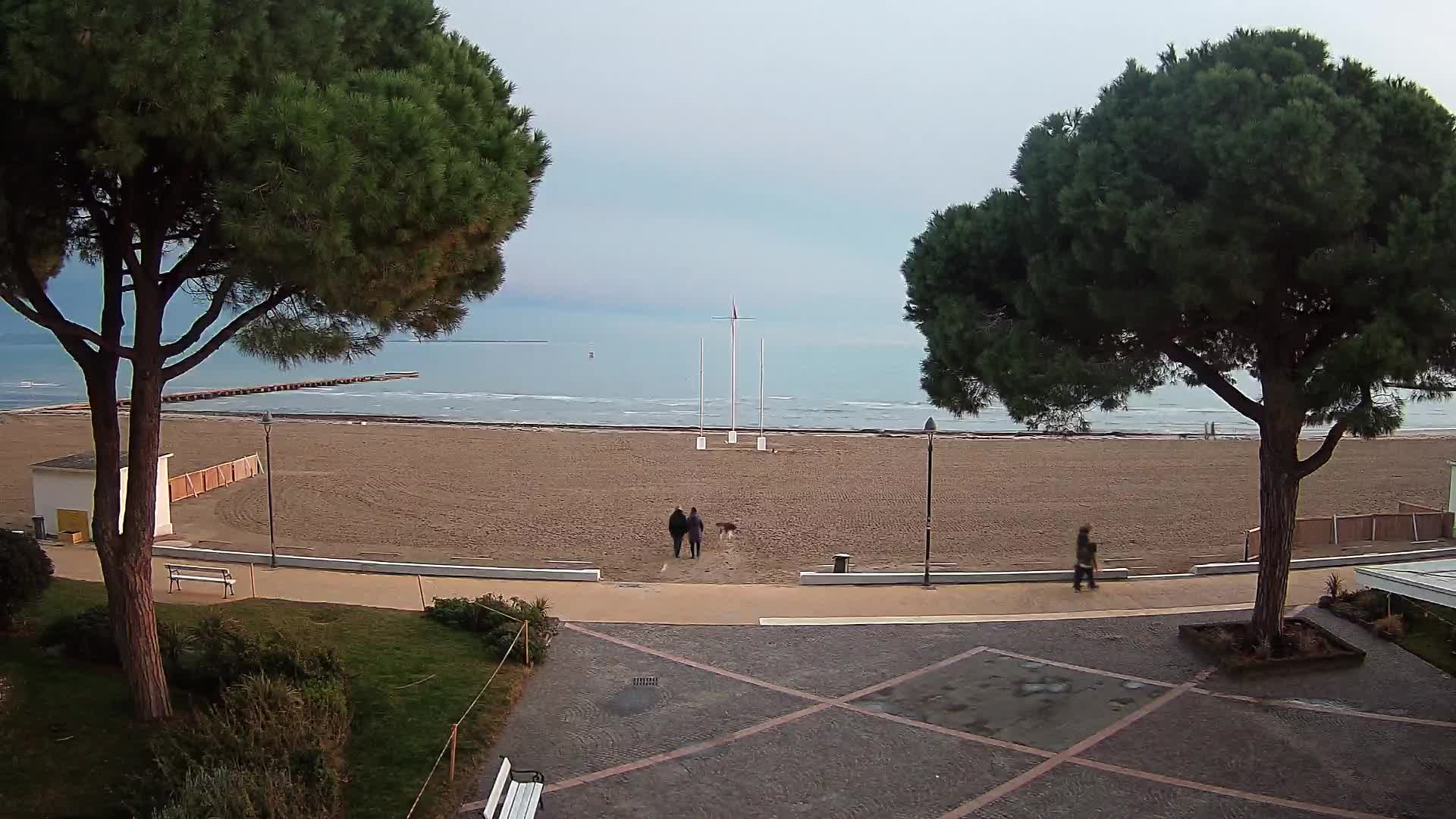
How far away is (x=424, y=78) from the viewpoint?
25.5 feet

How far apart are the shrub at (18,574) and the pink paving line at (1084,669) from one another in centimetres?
1084

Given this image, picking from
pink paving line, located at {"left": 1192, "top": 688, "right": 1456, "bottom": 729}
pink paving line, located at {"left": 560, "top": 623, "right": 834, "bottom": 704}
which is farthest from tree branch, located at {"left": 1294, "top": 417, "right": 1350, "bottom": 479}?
pink paving line, located at {"left": 560, "top": 623, "right": 834, "bottom": 704}

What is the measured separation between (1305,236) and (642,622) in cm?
932

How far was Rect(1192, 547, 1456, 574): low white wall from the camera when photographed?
16.7 m

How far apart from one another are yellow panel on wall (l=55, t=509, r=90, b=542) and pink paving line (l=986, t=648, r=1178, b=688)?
17134 millimetres

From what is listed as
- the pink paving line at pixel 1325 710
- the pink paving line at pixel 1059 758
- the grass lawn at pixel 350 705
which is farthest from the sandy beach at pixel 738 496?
the pink paving line at pixel 1325 710

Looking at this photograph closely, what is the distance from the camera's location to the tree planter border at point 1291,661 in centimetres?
1094

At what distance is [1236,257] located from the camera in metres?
9.25

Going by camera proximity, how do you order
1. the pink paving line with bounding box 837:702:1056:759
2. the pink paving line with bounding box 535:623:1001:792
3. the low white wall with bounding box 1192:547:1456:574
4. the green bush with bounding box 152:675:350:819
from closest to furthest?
the green bush with bounding box 152:675:350:819 < the pink paving line with bounding box 535:623:1001:792 < the pink paving line with bounding box 837:702:1056:759 < the low white wall with bounding box 1192:547:1456:574

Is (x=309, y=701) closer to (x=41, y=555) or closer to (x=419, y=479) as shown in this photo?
(x=41, y=555)

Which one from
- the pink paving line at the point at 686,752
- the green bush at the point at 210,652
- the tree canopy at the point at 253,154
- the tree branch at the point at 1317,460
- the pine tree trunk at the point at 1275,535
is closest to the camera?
the tree canopy at the point at 253,154

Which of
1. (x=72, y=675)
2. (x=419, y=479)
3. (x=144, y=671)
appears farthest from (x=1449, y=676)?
(x=419, y=479)

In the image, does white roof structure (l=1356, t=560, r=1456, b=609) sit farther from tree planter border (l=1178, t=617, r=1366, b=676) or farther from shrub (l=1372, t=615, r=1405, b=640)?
shrub (l=1372, t=615, r=1405, b=640)

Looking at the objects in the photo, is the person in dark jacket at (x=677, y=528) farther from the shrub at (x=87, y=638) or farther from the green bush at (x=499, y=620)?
the shrub at (x=87, y=638)
